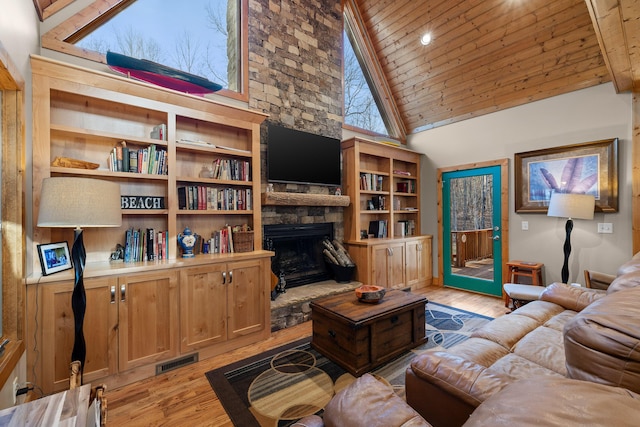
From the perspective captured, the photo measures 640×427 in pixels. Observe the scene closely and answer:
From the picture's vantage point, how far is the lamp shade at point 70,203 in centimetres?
164

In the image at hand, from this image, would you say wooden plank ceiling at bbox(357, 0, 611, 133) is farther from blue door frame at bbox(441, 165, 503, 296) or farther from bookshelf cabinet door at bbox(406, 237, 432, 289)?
bookshelf cabinet door at bbox(406, 237, 432, 289)

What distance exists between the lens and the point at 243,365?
247 centimetres

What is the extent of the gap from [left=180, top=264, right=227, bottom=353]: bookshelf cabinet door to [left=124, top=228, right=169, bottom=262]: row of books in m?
0.39

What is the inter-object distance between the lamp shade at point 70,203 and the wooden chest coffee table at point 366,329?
72.2 inches

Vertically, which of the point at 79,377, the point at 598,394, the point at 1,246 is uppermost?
the point at 1,246

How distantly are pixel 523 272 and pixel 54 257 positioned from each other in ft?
17.2

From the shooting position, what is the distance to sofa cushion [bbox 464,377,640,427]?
468 millimetres

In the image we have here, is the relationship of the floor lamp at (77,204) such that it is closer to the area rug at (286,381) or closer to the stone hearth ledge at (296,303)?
the area rug at (286,381)

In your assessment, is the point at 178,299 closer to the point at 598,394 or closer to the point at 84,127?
the point at 84,127

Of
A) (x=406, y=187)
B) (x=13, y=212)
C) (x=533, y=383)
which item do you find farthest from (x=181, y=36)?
(x=533, y=383)

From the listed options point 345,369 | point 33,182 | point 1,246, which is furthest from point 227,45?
point 345,369

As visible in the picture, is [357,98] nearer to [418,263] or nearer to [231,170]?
[231,170]

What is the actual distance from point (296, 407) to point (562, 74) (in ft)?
15.9

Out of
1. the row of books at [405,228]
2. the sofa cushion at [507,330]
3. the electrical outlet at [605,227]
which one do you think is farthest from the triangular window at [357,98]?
the sofa cushion at [507,330]
